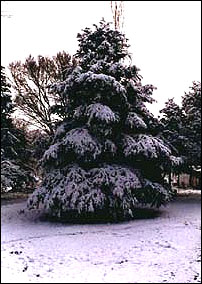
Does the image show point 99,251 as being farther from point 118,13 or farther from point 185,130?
point 185,130

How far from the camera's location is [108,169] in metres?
7.13

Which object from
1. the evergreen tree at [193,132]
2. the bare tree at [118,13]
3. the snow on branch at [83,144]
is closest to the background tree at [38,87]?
the snow on branch at [83,144]

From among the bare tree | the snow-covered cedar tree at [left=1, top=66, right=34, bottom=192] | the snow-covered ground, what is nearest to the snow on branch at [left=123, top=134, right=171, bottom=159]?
the snow-covered ground

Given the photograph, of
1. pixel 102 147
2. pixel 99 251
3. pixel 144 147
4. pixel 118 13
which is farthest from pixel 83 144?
pixel 118 13

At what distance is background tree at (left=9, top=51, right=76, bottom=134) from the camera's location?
24.5ft

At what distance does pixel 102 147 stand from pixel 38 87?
191cm

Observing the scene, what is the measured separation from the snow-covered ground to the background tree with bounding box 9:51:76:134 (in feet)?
6.25

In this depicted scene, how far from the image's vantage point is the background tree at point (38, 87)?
24.5ft

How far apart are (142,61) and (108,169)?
2.84 metres

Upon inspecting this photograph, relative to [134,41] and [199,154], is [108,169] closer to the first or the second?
[134,41]

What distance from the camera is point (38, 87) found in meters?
7.45

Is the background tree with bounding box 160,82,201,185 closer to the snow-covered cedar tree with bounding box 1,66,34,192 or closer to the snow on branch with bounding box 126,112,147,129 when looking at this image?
the snow on branch with bounding box 126,112,147,129

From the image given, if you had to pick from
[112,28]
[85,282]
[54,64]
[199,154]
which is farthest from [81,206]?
[199,154]

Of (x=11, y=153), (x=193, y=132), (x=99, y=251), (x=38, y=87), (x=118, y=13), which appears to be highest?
(x=118, y=13)
